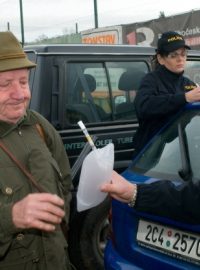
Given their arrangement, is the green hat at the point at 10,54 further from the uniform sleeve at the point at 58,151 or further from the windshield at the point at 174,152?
the windshield at the point at 174,152

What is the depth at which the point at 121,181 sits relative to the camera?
90.7 inches

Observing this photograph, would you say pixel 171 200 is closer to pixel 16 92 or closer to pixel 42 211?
pixel 42 211

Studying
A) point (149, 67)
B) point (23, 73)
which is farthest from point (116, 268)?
point (149, 67)

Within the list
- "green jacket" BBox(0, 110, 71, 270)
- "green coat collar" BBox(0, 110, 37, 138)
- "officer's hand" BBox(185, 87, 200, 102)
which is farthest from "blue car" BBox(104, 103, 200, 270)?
"green coat collar" BBox(0, 110, 37, 138)

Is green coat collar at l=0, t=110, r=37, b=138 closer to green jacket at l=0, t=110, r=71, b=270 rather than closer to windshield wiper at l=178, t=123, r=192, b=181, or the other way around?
green jacket at l=0, t=110, r=71, b=270

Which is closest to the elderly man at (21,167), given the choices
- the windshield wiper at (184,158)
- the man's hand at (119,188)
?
the man's hand at (119,188)

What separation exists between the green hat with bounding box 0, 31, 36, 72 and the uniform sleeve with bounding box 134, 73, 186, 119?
145 centimetres

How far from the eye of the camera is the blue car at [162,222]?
2496 mm

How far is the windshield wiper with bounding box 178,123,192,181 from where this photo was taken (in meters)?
2.67

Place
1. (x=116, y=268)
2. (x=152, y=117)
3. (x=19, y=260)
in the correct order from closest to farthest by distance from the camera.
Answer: (x=19, y=260), (x=116, y=268), (x=152, y=117)

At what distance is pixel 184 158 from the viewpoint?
9.11 feet

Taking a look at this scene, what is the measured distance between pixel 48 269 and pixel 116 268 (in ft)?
2.22

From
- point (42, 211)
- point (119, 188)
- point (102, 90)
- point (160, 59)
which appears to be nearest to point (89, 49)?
point (102, 90)

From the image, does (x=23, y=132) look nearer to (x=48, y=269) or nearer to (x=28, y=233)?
(x=28, y=233)
